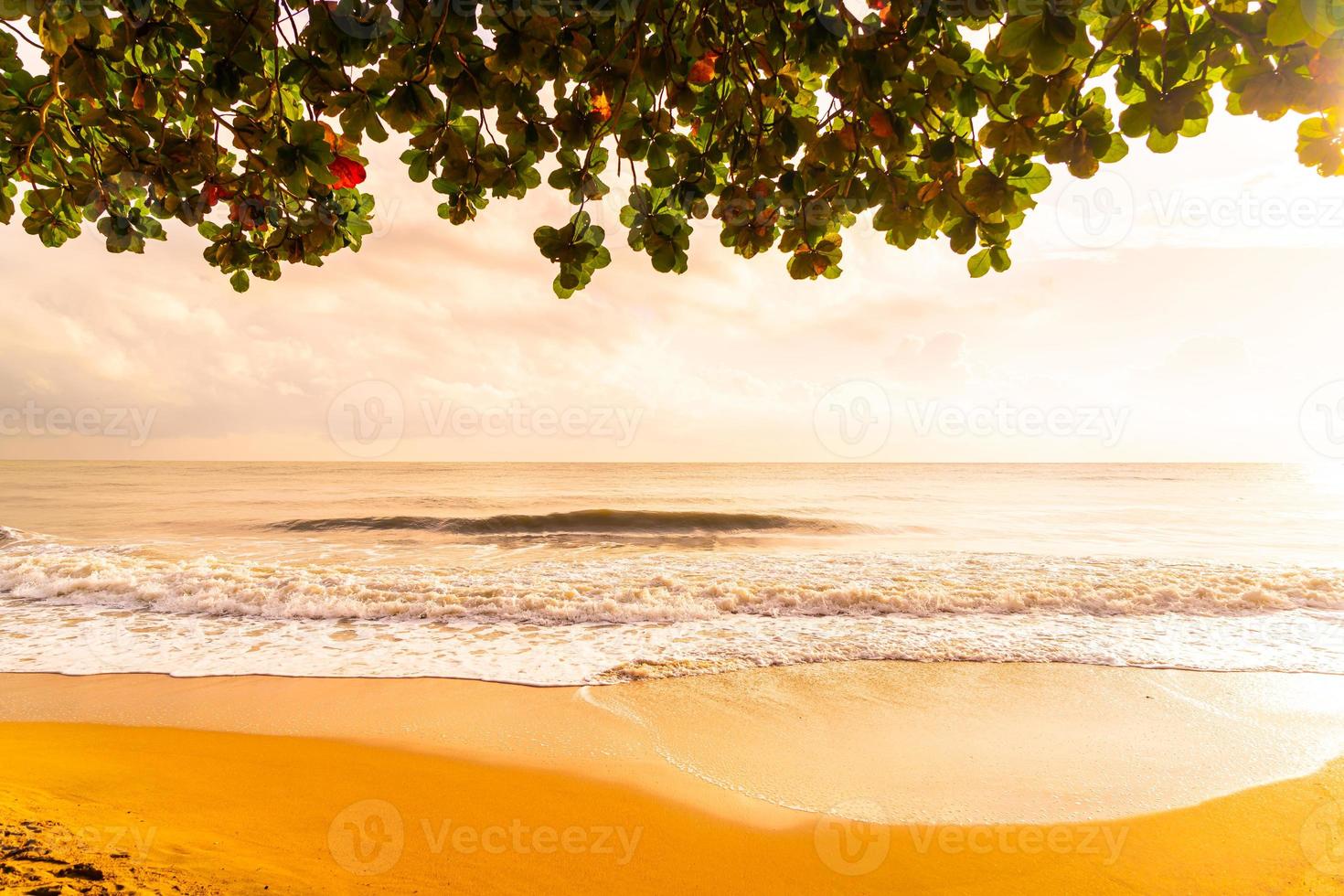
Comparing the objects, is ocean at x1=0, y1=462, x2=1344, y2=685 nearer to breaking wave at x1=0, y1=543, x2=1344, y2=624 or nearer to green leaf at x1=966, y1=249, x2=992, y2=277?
breaking wave at x1=0, y1=543, x2=1344, y2=624

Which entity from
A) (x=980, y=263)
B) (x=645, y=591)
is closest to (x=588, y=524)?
(x=645, y=591)

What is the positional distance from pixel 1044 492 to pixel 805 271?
115 ft

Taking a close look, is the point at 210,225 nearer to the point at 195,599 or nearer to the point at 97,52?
the point at 97,52

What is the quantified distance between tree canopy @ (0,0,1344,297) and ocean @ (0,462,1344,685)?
500 cm

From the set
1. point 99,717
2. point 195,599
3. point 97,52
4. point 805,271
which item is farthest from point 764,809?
point 195,599

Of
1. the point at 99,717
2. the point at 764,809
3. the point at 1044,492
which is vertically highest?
the point at 1044,492

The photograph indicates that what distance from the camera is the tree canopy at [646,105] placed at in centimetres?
A: 156

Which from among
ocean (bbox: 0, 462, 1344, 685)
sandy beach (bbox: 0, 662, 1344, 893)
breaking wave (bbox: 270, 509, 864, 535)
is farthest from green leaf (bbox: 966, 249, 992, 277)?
breaking wave (bbox: 270, 509, 864, 535)

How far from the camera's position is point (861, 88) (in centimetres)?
175

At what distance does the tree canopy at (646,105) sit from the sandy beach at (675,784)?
9.55 ft

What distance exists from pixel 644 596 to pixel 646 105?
25.4 ft

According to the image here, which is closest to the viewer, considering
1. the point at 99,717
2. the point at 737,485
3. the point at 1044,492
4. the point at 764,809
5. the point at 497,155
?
the point at 497,155

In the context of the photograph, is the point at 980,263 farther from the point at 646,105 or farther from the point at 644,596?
the point at 644,596

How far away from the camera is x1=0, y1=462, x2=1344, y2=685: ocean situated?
6.86m
